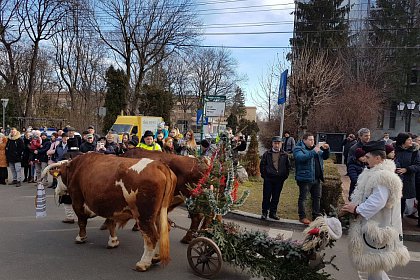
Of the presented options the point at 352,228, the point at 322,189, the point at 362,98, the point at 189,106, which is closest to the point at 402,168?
the point at 322,189

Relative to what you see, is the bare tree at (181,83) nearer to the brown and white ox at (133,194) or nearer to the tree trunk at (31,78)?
the tree trunk at (31,78)

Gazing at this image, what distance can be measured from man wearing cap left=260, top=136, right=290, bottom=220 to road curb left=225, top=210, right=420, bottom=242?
133 millimetres

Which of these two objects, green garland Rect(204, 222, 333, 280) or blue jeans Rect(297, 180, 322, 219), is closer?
green garland Rect(204, 222, 333, 280)

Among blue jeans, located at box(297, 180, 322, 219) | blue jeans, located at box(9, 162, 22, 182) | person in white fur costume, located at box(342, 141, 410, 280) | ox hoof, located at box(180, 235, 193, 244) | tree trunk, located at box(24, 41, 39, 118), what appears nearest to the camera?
person in white fur costume, located at box(342, 141, 410, 280)

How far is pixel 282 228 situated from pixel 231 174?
10.0 feet

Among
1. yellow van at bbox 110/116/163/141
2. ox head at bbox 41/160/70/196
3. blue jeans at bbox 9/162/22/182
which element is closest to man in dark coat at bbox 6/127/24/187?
blue jeans at bbox 9/162/22/182

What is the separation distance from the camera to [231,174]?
477 centimetres

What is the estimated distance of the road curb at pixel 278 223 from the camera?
6.74m

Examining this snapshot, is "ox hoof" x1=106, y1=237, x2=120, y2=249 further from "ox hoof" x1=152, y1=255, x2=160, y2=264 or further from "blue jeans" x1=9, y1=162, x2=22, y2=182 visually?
"blue jeans" x1=9, y1=162, x2=22, y2=182

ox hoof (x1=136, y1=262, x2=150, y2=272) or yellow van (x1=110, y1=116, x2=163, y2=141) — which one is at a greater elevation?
yellow van (x1=110, y1=116, x2=163, y2=141)

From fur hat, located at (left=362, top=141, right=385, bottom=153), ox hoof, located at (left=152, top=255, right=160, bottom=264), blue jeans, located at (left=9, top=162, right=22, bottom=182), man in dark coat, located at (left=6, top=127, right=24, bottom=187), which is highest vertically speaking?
fur hat, located at (left=362, top=141, right=385, bottom=153)

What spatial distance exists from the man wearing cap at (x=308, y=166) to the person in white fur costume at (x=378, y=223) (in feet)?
10.0

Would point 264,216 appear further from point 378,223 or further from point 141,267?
point 378,223

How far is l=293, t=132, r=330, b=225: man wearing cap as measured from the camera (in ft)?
23.0
